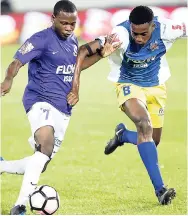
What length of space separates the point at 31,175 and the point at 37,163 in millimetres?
134

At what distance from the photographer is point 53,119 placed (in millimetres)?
8625

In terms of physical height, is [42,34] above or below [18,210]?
above

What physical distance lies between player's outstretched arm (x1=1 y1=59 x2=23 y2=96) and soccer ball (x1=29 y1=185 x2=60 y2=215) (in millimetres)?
1036

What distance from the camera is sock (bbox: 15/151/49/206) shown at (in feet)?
26.2

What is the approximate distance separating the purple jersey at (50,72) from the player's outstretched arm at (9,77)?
0.29 metres

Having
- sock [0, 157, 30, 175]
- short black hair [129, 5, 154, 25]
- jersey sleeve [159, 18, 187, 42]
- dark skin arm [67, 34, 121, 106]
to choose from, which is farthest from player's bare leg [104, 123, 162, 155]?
sock [0, 157, 30, 175]

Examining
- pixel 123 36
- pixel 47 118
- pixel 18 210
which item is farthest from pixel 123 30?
pixel 18 210

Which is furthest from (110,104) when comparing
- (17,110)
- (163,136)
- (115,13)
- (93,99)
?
(115,13)

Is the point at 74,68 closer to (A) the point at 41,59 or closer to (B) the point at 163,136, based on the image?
(A) the point at 41,59

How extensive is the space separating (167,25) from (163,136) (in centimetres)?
541

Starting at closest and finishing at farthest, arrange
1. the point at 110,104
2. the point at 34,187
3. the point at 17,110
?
the point at 34,187 → the point at 17,110 → the point at 110,104

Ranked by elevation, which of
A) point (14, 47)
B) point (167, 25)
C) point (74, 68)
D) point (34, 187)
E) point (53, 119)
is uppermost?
point (14, 47)

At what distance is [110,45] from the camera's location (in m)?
9.23

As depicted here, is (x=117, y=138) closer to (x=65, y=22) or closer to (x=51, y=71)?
(x=51, y=71)
